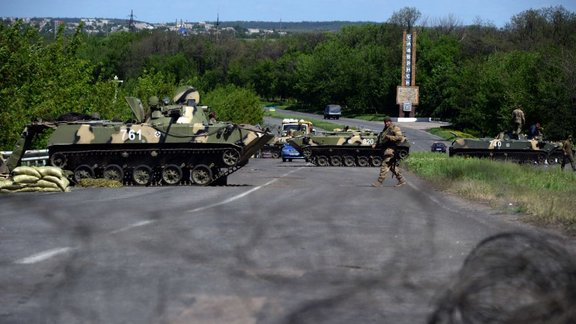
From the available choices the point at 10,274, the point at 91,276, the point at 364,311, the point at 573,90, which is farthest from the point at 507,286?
the point at 573,90

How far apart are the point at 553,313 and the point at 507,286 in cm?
48

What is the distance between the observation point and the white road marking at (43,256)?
10.1 meters

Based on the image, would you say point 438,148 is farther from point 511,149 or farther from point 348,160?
point 348,160

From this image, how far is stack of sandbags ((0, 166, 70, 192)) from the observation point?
22.7 m

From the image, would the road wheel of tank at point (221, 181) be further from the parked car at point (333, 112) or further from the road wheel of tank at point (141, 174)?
the parked car at point (333, 112)

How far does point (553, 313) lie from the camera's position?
247 inches

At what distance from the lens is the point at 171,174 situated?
2839 centimetres

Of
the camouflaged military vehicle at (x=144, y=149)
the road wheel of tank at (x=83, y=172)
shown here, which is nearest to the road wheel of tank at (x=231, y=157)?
the camouflaged military vehicle at (x=144, y=149)

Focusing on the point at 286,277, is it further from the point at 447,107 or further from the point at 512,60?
the point at 447,107

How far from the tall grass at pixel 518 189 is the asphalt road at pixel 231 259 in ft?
1.86

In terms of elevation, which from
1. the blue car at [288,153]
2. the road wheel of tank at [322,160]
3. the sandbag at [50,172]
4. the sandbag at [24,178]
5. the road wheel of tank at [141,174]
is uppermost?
the sandbag at [50,172]

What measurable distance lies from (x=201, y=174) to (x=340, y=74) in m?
127

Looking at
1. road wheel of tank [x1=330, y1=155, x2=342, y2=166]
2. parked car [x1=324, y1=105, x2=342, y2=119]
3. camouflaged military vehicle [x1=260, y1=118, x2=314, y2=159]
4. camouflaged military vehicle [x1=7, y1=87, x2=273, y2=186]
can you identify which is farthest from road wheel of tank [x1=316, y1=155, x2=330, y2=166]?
parked car [x1=324, y1=105, x2=342, y2=119]

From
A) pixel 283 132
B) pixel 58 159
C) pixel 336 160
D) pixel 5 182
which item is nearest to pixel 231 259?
pixel 5 182
